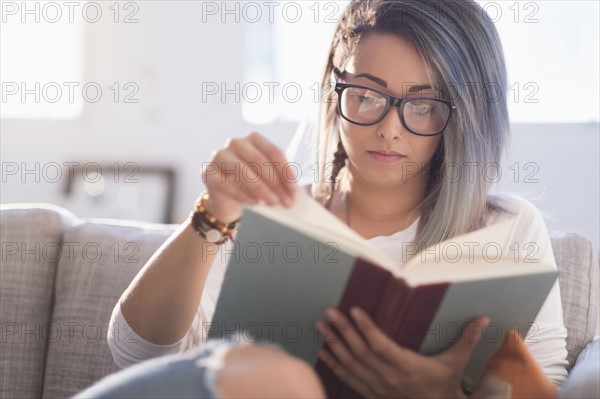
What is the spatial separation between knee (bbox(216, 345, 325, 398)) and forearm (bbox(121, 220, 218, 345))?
18.7 inches

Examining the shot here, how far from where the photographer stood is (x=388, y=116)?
1.47 metres

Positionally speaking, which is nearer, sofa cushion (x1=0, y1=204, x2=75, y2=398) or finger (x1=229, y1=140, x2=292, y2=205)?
finger (x1=229, y1=140, x2=292, y2=205)

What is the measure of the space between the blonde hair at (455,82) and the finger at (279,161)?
0.50 m

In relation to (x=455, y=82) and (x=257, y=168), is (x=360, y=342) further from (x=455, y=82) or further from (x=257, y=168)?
(x=455, y=82)

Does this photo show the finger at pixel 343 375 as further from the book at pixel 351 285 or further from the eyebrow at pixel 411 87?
the eyebrow at pixel 411 87

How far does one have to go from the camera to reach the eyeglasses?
148 cm

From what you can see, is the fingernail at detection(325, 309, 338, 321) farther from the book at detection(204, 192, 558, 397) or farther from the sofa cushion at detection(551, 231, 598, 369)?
the sofa cushion at detection(551, 231, 598, 369)

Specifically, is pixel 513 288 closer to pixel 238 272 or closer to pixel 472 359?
pixel 472 359

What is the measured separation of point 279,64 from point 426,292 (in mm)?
2652

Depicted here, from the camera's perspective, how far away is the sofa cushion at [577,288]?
1.67 metres

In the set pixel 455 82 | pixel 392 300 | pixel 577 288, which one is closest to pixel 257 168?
pixel 392 300

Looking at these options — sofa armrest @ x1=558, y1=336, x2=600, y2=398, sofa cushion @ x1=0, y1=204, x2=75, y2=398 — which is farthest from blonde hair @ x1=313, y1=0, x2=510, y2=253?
sofa cushion @ x1=0, y1=204, x2=75, y2=398

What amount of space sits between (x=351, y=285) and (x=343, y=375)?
18cm

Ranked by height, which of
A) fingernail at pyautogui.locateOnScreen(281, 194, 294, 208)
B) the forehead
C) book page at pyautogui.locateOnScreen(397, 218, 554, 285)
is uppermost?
the forehead
